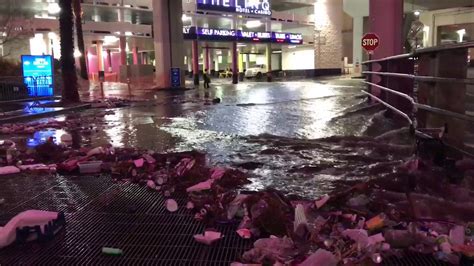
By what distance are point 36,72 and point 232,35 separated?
19.6 metres

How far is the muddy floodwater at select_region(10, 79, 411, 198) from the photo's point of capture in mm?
5895

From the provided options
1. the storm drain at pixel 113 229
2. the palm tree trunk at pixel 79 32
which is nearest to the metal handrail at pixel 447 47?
the storm drain at pixel 113 229

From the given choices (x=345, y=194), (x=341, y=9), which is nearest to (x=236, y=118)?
(x=345, y=194)

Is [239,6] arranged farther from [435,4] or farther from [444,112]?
[444,112]

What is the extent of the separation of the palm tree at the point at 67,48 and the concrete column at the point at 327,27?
37.1 metres

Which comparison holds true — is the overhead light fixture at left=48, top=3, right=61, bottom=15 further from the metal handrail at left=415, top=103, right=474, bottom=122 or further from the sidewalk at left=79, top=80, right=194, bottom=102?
the metal handrail at left=415, top=103, right=474, bottom=122

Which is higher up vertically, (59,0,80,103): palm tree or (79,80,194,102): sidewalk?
(59,0,80,103): palm tree

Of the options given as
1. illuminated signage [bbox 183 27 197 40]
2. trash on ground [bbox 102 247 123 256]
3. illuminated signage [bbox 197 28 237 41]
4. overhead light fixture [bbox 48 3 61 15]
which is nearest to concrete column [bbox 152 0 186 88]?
illuminated signage [bbox 183 27 197 40]

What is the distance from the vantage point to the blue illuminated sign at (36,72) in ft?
75.3

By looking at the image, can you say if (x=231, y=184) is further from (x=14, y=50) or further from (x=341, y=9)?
(x=341, y=9)

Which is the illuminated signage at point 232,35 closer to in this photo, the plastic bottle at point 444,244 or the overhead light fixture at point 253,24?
the overhead light fixture at point 253,24

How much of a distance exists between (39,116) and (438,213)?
13098 mm

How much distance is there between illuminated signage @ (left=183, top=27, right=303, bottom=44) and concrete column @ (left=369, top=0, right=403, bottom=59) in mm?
20971

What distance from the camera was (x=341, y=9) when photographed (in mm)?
52094
